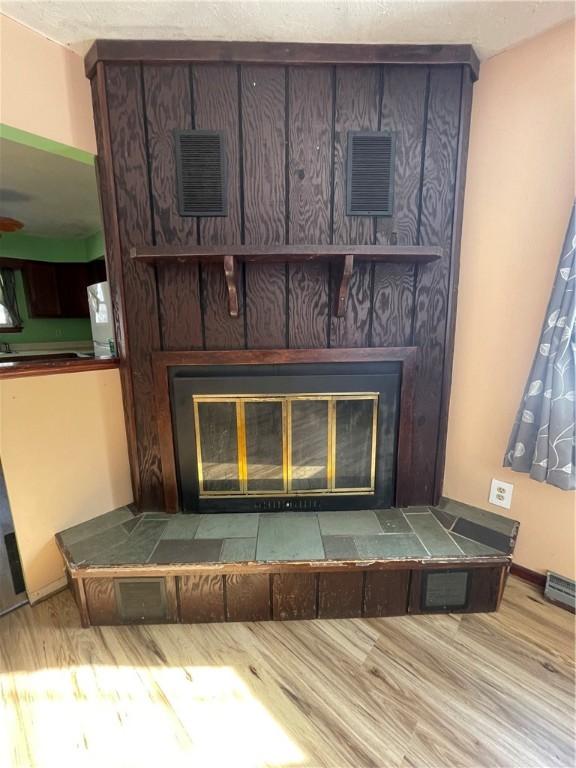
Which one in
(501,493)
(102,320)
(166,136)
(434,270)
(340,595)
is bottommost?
(340,595)

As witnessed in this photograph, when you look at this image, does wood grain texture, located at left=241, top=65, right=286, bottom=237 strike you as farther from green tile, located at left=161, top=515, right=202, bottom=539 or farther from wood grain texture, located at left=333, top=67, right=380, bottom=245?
green tile, located at left=161, top=515, right=202, bottom=539

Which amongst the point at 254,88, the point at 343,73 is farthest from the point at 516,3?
the point at 254,88

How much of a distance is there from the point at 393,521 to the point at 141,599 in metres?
1.12

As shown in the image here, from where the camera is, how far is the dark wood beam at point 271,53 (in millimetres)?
1268

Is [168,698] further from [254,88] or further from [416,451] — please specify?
[254,88]

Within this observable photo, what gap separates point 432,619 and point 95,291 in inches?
88.1

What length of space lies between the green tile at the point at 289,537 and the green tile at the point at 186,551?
183 millimetres

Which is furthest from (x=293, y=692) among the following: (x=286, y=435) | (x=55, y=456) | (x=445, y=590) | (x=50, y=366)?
(x=50, y=366)

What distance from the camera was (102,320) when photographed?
1791 mm

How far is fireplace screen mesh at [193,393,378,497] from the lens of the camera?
5.19 ft

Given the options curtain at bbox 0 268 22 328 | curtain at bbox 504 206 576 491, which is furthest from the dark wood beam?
curtain at bbox 0 268 22 328

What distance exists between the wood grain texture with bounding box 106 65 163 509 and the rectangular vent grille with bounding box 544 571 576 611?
1.81 metres

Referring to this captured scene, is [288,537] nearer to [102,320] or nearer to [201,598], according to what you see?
[201,598]

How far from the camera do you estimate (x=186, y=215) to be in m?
1.39
